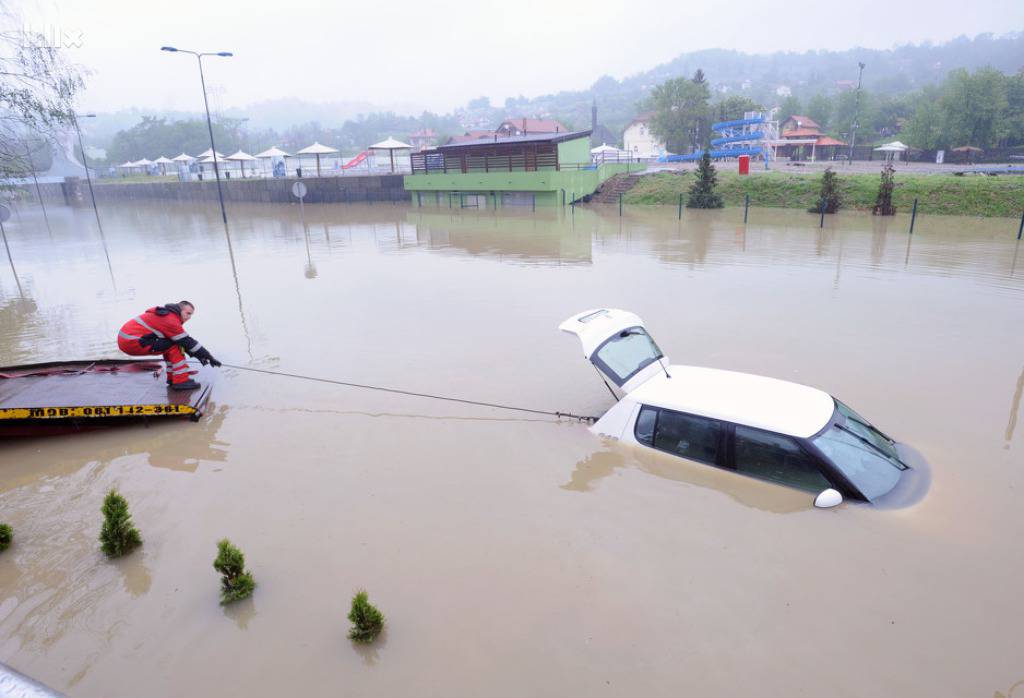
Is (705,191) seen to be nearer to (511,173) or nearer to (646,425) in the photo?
(511,173)

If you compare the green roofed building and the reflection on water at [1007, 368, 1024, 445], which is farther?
the green roofed building

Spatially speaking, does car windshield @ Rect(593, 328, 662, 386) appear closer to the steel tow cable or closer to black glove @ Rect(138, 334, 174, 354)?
the steel tow cable

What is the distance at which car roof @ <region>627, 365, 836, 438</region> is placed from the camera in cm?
555

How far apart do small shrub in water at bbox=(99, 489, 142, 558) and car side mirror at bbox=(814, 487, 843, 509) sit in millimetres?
6294

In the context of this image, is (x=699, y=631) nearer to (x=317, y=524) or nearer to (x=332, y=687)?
(x=332, y=687)

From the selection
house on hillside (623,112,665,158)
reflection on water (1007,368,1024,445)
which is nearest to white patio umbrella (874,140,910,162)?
reflection on water (1007,368,1024,445)

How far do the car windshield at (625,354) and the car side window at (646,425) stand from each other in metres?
0.49

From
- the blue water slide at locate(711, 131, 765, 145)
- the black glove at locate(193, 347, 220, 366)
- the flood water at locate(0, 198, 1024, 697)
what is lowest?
the flood water at locate(0, 198, 1024, 697)

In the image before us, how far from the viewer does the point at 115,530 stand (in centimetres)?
540

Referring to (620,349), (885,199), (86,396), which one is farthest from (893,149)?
(86,396)

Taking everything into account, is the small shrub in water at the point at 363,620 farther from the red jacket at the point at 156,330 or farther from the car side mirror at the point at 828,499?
the red jacket at the point at 156,330

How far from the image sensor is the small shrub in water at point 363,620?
14.2ft

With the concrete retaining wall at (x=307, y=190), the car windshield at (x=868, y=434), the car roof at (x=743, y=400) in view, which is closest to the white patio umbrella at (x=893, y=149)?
the concrete retaining wall at (x=307, y=190)

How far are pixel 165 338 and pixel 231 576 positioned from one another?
16.0ft
